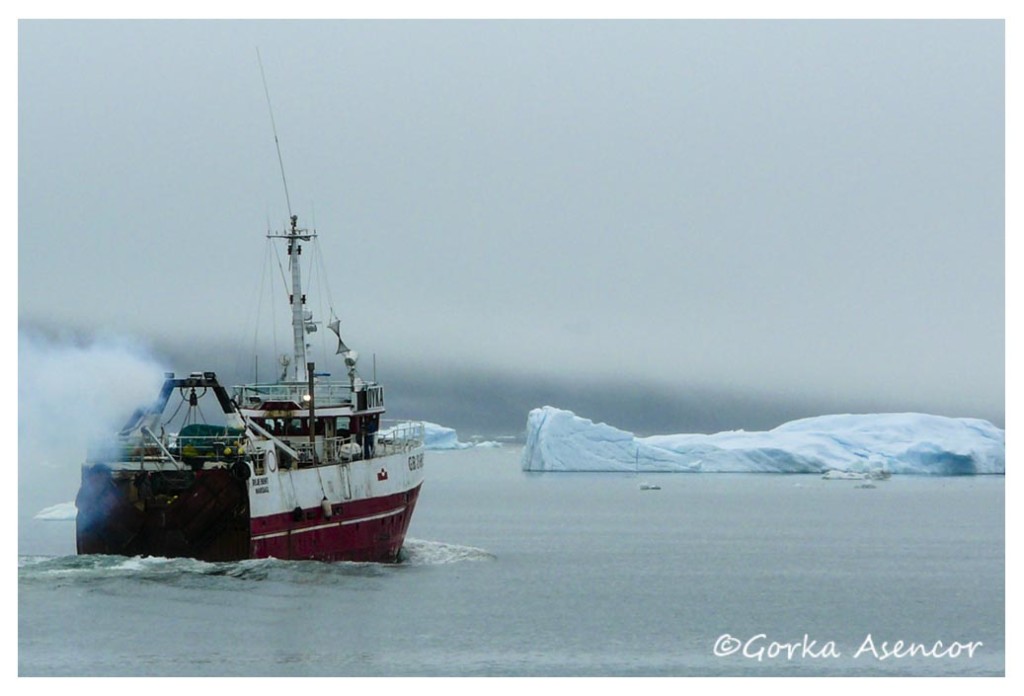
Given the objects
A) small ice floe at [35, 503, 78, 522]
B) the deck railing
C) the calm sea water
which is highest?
the deck railing

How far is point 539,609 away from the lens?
34.4m

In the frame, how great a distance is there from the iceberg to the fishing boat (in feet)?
150

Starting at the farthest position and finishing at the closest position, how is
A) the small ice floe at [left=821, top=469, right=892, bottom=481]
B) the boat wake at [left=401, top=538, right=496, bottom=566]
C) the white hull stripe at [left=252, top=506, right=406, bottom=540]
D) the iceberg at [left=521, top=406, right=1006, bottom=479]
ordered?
the iceberg at [left=521, top=406, right=1006, bottom=479] < the small ice floe at [left=821, top=469, right=892, bottom=481] < the boat wake at [left=401, top=538, right=496, bottom=566] < the white hull stripe at [left=252, top=506, right=406, bottom=540]

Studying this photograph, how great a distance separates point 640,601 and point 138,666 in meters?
13.4

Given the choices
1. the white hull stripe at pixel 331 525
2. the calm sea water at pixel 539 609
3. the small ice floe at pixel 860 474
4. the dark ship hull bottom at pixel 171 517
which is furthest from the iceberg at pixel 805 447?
the dark ship hull bottom at pixel 171 517

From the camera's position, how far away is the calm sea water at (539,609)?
27.9m

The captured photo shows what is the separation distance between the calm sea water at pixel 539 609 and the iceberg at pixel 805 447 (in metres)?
30.9

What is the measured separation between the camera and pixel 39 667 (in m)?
26.7

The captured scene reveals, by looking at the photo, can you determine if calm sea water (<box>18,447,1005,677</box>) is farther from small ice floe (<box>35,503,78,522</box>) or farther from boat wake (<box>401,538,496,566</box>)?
small ice floe (<box>35,503,78,522</box>)

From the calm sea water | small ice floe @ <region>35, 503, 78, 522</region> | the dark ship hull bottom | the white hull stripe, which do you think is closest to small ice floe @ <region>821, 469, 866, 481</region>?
the calm sea water

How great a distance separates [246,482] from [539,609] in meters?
6.98

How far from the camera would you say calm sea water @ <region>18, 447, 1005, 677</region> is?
27.9 m

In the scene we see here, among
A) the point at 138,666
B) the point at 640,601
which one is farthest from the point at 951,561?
the point at 138,666

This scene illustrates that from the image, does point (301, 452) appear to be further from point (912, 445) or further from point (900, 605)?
point (912, 445)
